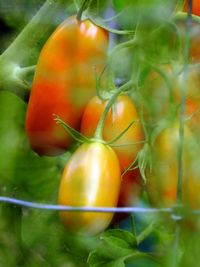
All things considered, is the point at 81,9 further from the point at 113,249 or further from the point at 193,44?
the point at 113,249

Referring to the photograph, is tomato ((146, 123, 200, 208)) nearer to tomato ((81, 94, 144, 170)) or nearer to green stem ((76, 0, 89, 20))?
tomato ((81, 94, 144, 170))

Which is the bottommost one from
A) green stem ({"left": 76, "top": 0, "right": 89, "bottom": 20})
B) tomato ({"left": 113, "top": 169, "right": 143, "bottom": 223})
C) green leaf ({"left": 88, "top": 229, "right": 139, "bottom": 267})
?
green leaf ({"left": 88, "top": 229, "right": 139, "bottom": 267})

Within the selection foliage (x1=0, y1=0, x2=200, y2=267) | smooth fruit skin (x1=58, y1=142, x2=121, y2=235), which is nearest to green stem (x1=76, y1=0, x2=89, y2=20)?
foliage (x1=0, y1=0, x2=200, y2=267)

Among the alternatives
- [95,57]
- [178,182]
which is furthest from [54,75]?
[178,182]

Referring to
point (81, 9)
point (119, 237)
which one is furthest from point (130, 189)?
point (81, 9)

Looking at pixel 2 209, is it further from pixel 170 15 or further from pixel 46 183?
pixel 170 15

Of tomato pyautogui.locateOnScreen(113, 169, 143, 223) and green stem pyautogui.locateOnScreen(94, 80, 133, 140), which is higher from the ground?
green stem pyautogui.locateOnScreen(94, 80, 133, 140)
